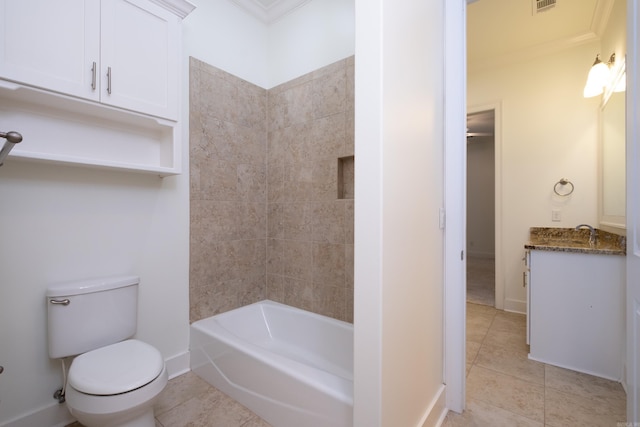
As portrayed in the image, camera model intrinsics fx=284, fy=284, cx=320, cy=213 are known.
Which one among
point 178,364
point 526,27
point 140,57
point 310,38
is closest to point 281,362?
point 178,364

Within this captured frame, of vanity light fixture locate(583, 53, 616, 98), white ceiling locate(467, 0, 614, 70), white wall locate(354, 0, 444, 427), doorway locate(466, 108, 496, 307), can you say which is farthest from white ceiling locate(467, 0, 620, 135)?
doorway locate(466, 108, 496, 307)

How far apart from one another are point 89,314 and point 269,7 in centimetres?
260

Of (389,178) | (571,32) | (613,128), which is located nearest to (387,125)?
(389,178)

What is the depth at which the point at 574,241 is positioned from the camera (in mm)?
2551

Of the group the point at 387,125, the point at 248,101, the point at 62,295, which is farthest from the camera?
the point at 248,101

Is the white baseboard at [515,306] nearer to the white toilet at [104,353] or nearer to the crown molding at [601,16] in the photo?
the crown molding at [601,16]

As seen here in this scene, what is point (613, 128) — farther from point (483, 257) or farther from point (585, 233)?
point (483, 257)

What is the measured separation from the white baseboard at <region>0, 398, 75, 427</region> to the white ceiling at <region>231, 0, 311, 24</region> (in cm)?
292

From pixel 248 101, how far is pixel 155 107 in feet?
2.94

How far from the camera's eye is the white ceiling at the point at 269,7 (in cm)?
232

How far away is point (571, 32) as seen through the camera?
8.54 ft

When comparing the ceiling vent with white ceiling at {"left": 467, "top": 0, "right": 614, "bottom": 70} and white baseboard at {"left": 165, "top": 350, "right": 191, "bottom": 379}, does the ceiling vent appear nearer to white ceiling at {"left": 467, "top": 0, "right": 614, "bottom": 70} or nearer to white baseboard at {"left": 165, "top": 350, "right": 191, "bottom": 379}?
white ceiling at {"left": 467, "top": 0, "right": 614, "bottom": 70}

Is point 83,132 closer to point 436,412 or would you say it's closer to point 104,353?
point 104,353

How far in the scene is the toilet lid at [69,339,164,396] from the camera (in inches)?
46.0
